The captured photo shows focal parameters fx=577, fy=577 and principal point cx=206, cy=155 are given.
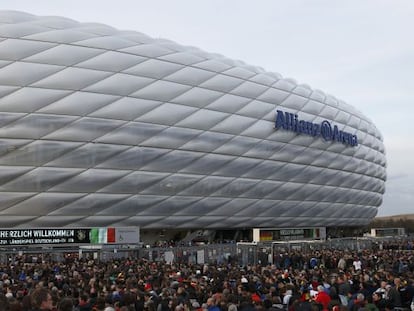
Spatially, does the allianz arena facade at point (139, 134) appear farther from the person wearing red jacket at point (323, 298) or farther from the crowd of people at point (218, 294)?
the person wearing red jacket at point (323, 298)

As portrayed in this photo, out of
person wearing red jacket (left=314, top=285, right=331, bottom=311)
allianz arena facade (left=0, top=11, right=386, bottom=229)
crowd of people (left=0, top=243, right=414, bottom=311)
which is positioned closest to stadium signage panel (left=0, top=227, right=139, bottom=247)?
allianz arena facade (left=0, top=11, right=386, bottom=229)

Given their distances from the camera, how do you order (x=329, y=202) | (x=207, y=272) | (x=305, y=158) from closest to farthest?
1. (x=207, y=272)
2. (x=305, y=158)
3. (x=329, y=202)

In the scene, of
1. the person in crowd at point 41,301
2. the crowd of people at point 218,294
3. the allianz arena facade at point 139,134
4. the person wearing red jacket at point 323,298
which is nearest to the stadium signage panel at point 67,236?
the allianz arena facade at point 139,134

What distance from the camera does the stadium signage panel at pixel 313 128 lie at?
179 ft

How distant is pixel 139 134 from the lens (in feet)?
141

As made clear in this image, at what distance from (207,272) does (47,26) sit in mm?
28365

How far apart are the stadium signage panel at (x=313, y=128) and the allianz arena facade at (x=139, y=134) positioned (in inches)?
7.8

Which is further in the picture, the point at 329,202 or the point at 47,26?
the point at 329,202

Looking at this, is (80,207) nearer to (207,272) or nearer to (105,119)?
(105,119)

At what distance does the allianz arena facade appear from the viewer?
39.6m

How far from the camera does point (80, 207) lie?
1640 inches

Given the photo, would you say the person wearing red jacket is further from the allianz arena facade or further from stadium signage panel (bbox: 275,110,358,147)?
stadium signage panel (bbox: 275,110,358,147)

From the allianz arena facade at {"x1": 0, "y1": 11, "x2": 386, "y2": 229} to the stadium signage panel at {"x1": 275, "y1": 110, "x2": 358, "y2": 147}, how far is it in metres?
0.20

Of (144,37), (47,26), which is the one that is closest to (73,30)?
(47,26)
